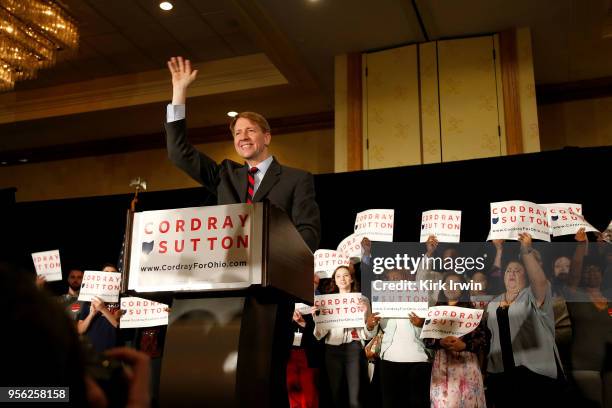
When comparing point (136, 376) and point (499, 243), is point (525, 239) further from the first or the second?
point (136, 376)

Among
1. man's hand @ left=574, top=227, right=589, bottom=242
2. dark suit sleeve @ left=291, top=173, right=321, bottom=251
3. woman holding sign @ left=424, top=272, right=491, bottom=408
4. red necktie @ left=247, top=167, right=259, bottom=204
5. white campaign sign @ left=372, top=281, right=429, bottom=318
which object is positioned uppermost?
man's hand @ left=574, top=227, right=589, bottom=242

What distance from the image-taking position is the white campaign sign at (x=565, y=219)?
441 centimetres

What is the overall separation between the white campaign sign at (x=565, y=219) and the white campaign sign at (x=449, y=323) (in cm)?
97

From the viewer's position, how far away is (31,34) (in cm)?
518

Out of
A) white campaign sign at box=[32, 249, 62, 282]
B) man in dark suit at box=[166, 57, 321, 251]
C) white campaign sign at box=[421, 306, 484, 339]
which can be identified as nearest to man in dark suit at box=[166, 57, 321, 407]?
man in dark suit at box=[166, 57, 321, 251]

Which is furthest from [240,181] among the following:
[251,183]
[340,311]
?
[340,311]

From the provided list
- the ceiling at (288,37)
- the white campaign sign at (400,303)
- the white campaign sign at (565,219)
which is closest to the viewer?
the white campaign sign at (400,303)

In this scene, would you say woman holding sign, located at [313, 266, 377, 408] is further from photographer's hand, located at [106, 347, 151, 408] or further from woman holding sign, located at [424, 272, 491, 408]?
photographer's hand, located at [106, 347, 151, 408]

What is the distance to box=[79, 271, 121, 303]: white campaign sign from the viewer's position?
5.05 meters

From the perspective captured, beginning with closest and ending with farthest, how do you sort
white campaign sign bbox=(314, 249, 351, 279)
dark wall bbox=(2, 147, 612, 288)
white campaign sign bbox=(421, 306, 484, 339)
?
1. white campaign sign bbox=(421, 306, 484, 339)
2. white campaign sign bbox=(314, 249, 351, 279)
3. dark wall bbox=(2, 147, 612, 288)

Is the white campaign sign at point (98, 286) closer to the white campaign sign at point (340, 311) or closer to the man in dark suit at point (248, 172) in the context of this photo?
the white campaign sign at point (340, 311)

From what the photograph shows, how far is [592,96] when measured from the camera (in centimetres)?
660

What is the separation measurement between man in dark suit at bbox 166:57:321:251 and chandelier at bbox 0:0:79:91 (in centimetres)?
353

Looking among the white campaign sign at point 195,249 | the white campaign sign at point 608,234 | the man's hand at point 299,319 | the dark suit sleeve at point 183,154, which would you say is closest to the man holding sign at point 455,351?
the man's hand at point 299,319
